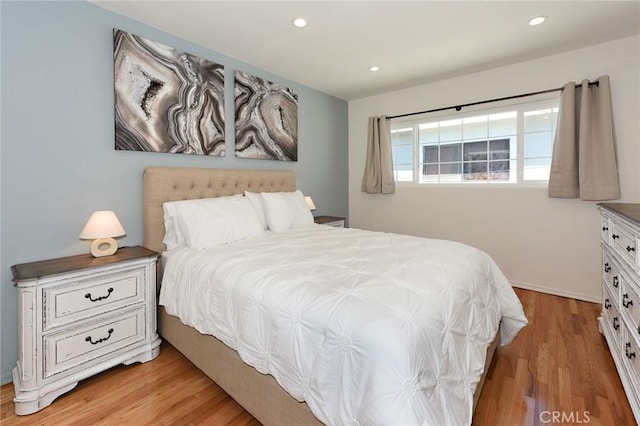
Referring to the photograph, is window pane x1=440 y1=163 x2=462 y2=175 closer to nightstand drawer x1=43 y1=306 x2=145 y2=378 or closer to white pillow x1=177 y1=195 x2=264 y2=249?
white pillow x1=177 y1=195 x2=264 y2=249

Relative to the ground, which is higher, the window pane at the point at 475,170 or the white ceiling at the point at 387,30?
the white ceiling at the point at 387,30

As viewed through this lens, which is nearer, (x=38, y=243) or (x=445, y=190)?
(x=38, y=243)

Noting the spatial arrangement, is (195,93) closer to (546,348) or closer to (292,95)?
(292,95)

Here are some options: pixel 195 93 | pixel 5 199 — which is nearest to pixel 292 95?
pixel 195 93

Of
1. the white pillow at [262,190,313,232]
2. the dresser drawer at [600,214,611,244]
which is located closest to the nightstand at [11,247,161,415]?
the white pillow at [262,190,313,232]

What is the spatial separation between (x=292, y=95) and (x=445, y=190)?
223 centimetres

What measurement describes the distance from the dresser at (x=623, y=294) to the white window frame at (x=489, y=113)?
46.5 inches

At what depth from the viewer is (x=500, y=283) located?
Answer: 1916 millimetres

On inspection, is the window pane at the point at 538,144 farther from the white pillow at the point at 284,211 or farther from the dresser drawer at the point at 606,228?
the white pillow at the point at 284,211

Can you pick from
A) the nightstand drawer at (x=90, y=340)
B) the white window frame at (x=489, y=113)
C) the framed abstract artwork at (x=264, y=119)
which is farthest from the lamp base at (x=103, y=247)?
the white window frame at (x=489, y=113)

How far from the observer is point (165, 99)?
96.7 inches

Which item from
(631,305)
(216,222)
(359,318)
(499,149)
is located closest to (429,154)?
(499,149)

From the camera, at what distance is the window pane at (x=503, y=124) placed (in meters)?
3.32

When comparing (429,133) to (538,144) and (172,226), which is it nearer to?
(538,144)
